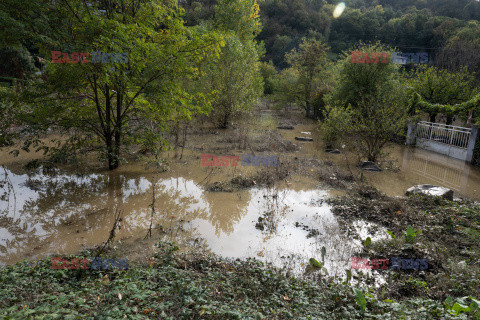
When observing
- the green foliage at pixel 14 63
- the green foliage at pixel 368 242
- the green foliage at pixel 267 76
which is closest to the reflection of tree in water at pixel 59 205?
the green foliage at pixel 368 242

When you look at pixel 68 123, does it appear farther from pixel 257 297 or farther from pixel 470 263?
pixel 470 263

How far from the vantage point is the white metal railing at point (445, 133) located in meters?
13.7

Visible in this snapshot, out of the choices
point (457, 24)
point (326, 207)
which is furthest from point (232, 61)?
point (457, 24)

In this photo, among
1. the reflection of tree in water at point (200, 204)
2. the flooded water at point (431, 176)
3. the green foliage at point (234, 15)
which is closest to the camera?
the reflection of tree in water at point (200, 204)

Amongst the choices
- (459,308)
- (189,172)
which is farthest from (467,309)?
(189,172)

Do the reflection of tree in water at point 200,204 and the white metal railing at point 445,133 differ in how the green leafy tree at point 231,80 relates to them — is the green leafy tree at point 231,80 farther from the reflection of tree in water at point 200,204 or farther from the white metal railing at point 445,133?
the white metal railing at point 445,133

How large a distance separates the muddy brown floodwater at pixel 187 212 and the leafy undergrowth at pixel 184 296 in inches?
38.9

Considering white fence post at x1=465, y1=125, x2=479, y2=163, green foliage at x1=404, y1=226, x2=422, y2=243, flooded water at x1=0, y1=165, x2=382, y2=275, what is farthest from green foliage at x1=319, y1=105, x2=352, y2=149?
green foliage at x1=404, y1=226, x2=422, y2=243

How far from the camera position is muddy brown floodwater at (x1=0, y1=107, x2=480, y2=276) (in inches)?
224

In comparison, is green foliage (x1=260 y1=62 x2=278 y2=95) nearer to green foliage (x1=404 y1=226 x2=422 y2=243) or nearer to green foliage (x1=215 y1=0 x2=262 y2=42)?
green foliage (x1=215 y1=0 x2=262 y2=42)

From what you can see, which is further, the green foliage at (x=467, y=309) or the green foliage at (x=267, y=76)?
the green foliage at (x=267, y=76)

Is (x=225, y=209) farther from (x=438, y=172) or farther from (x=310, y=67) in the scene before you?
(x=310, y=67)

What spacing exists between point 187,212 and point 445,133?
14653 mm

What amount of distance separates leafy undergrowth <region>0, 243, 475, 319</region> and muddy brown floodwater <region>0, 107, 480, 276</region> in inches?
38.9
